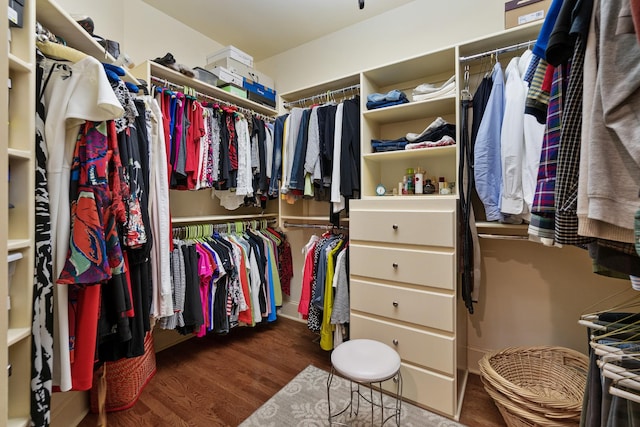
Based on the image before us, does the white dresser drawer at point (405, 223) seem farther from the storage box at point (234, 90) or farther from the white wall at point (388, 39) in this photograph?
the storage box at point (234, 90)

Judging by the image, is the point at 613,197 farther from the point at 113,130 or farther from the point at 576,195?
the point at 113,130

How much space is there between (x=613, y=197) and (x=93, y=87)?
5.00ft

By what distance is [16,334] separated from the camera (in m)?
0.84

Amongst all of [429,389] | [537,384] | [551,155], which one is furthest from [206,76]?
[537,384]

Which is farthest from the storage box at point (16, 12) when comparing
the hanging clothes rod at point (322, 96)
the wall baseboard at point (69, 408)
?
the hanging clothes rod at point (322, 96)

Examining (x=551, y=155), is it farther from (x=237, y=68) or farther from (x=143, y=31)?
(x=143, y=31)

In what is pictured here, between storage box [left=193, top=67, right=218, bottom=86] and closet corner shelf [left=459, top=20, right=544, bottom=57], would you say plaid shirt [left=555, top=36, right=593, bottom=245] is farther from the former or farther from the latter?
storage box [left=193, top=67, right=218, bottom=86]

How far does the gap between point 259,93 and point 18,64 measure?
1.88m

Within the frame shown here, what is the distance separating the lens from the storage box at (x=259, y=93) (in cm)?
251

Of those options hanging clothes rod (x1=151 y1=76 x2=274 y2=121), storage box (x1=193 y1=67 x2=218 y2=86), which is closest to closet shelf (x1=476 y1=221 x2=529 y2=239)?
hanging clothes rod (x1=151 y1=76 x2=274 y2=121)

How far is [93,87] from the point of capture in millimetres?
1020

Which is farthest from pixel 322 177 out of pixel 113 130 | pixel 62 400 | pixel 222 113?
pixel 62 400

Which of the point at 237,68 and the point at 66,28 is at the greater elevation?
the point at 237,68

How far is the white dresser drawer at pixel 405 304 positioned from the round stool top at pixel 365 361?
9.7 inches
